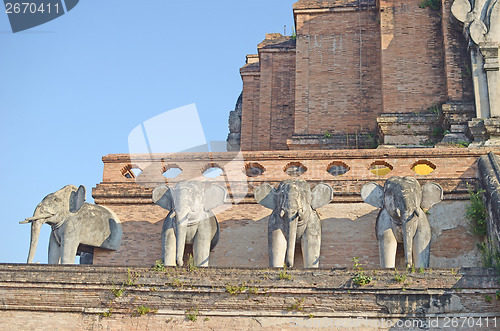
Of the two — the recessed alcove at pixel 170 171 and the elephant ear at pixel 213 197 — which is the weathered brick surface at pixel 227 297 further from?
the recessed alcove at pixel 170 171

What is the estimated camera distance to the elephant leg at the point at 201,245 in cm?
1400

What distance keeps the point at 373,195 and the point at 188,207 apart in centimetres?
294

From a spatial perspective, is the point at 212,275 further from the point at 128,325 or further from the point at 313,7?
the point at 313,7

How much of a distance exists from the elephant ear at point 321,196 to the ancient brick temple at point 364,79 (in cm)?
640

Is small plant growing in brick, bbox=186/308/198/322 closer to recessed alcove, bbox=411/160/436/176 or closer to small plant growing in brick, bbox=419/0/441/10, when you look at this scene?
recessed alcove, bbox=411/160/436/176

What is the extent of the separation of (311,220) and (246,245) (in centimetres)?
188

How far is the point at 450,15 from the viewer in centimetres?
2134

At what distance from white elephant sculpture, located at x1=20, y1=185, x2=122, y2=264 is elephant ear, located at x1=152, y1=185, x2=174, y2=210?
1.25 meters

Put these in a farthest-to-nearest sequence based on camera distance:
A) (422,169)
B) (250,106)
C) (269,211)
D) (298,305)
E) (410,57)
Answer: (250,106), (410,57), (422,169), (269,211), (298,305)

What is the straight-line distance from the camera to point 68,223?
14547mm

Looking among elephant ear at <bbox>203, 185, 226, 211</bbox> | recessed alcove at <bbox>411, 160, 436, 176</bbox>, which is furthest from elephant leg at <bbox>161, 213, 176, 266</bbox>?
recessed alcove at <bbox>411, 160, 436, 176</bbox>

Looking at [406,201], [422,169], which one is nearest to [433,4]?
[422,169]

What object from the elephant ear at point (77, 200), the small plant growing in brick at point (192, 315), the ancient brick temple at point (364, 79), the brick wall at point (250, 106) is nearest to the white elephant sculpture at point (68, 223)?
the elephant ear at point (77, 200)

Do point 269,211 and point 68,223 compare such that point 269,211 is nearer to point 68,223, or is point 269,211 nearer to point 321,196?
point 321,196
